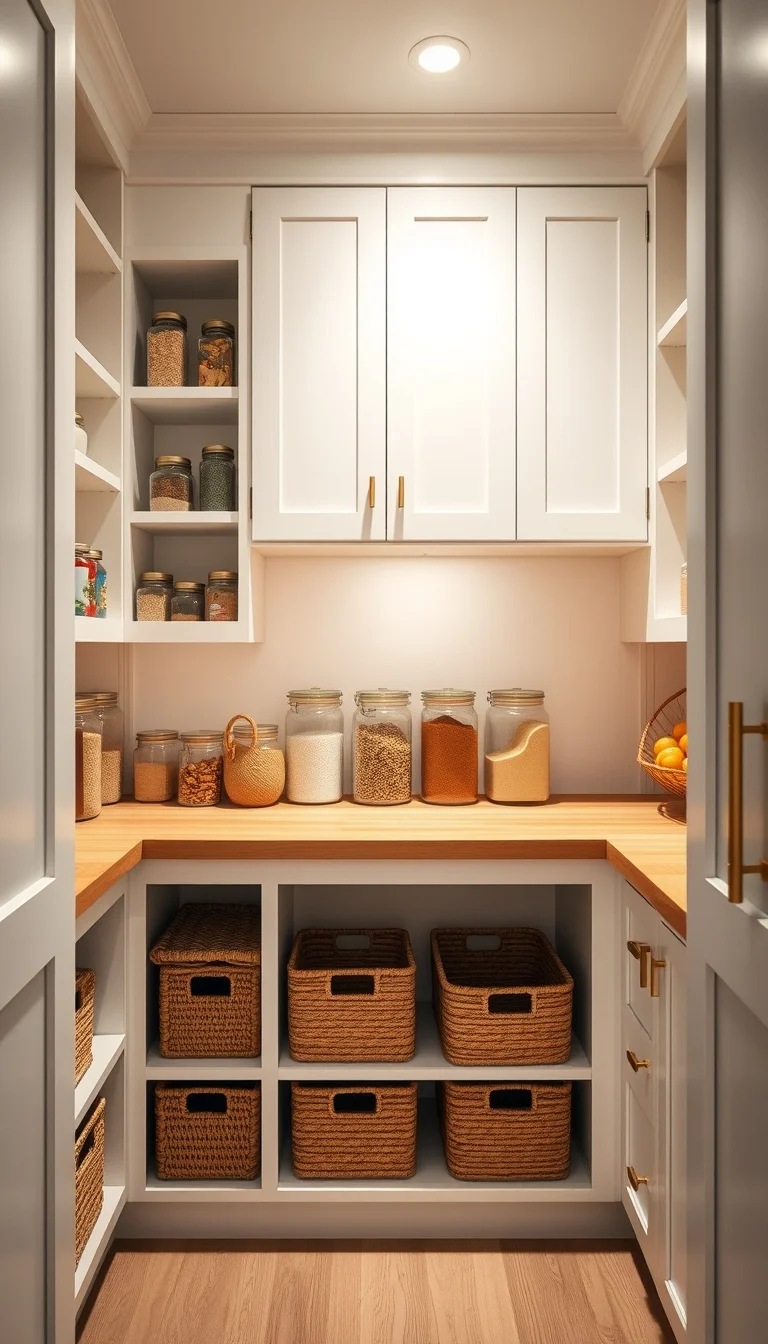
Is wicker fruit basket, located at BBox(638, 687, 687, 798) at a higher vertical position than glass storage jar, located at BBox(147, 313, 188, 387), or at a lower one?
lower

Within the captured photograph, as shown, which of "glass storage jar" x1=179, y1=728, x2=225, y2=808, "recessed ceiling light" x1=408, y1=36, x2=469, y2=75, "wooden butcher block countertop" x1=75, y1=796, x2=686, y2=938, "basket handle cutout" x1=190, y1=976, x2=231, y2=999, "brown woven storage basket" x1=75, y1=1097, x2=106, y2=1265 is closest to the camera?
"brown woven storage basket" x1=75, y1=1097, x2=106, y2=1265

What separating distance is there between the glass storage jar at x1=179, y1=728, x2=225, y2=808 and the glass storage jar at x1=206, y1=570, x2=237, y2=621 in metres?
0.32

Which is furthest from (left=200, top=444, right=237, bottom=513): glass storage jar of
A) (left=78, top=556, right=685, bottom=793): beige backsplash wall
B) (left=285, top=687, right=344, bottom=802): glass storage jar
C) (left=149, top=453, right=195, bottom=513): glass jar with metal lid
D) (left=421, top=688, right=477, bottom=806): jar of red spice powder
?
(left=421, top=688, right=477, bottom=806): jar of red spice powder

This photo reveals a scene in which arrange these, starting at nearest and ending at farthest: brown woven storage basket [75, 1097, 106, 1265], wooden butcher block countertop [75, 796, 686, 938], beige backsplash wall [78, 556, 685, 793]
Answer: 1. brown woven storage basket [75, 1097, 106, 1265]
2. wooden butcher block countertop [75, 796, 686, 938]
3. beige backsplash wall [78, 556, 685, 793]

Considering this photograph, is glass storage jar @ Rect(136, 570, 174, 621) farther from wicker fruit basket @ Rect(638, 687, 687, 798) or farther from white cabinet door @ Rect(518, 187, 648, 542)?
wicker fruit basket @ Rect(638, 687, 687, 798)

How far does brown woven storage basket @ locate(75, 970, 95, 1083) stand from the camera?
5.58 ft

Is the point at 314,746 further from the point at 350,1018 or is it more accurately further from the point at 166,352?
the point at 166,352

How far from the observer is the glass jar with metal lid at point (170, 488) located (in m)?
2.29

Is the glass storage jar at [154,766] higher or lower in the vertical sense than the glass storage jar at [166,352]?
lower

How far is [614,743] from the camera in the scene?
2570mm

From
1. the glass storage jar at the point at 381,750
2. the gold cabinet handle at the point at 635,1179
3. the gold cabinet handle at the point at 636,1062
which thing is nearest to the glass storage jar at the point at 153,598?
the glass storage jar at the point at 381,750

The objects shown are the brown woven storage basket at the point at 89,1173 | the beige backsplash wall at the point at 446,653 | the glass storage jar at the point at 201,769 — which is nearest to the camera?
the brown woven storage basket at the point at 89,1173

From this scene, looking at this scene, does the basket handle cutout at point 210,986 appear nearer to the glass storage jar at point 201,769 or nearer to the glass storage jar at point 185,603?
the glass storage jar at point 201,769

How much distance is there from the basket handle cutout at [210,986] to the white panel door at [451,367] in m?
1.13
